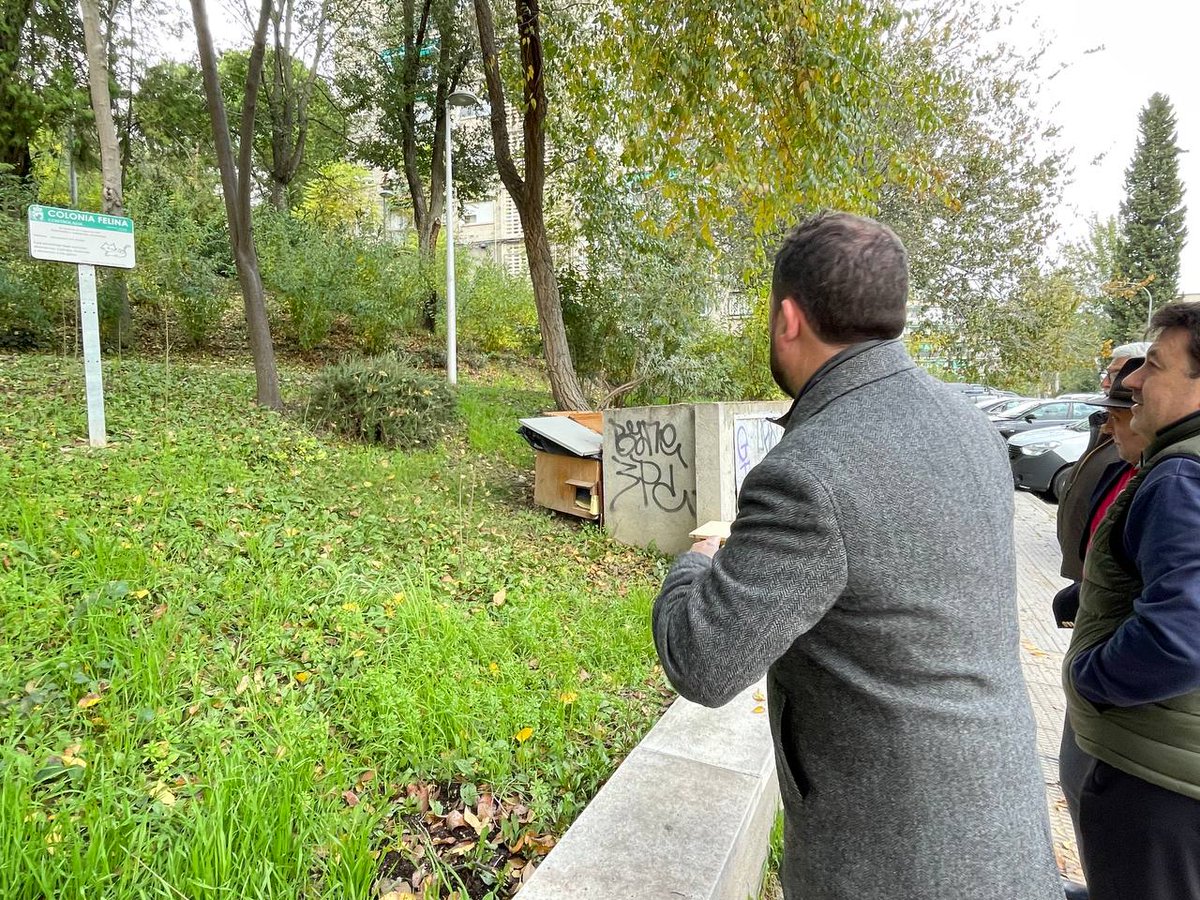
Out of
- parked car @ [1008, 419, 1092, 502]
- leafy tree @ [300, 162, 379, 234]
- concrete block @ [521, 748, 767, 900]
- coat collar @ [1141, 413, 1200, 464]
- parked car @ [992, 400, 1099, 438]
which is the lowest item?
concrete block @ [521, 748, 767, 900]

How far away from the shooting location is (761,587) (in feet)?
3.51

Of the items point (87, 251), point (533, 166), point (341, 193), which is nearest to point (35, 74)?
point (533, 166)

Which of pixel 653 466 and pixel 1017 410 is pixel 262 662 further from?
pixel 1017 410

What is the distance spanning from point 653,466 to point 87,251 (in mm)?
5056

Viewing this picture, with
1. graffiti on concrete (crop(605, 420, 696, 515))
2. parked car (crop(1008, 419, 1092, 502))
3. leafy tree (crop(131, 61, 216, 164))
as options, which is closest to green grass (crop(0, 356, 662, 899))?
graffiti on concrete (crop(605, 420, 696, 515))

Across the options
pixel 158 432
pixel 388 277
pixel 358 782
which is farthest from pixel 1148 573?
pixel 388 277

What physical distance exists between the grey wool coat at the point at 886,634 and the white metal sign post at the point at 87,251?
5867 millimetres

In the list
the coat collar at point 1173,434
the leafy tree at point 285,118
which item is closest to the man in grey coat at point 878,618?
the coat collar at point 1173,434

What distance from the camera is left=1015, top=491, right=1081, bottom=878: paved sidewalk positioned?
291cm

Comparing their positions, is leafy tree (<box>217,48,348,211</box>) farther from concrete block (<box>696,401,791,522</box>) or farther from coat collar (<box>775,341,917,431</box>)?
coat collar (<box>775,341,917,431</box>)

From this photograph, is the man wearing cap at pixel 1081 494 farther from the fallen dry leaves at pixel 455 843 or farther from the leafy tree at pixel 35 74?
the leafy tree at pixel 35 74

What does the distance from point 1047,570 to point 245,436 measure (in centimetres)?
800

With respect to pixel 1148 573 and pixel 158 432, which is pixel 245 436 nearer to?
pixel 158 432

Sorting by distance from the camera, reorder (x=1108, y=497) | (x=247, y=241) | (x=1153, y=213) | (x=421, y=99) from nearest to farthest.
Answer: (x=1108, y=497), (x=247, y=241), (x=421, y=99), (x=1153, y=213)
